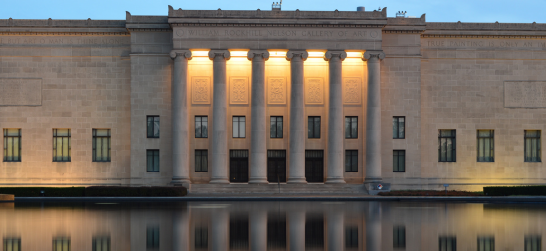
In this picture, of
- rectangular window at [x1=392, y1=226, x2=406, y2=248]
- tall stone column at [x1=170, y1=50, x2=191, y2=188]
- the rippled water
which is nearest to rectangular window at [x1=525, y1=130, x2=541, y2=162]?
the rippled water

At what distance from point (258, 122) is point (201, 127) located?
5.62 metres

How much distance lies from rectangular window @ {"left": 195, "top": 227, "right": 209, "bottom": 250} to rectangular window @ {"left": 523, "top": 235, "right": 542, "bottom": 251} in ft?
32.3

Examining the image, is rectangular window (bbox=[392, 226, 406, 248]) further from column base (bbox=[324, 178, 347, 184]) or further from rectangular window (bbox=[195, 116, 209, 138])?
rectangular window (bbox=[195, 116, 209, 138])

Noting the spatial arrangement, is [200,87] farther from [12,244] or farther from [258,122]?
[12,244]

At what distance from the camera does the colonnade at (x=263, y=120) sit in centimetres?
4844

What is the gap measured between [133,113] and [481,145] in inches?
1269

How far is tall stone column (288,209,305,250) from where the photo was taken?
709 inches

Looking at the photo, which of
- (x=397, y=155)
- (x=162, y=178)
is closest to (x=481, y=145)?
(x=397, y=155)

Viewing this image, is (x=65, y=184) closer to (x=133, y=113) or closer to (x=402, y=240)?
(x=133, y=113)

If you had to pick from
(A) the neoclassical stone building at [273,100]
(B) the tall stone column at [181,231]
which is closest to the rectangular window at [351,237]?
(B) the tall stone column at [181,231]

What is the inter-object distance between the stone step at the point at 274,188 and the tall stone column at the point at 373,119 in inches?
83.0

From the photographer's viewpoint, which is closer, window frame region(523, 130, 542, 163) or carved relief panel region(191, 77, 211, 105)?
carved relief panel region(191, 77, 211, 105)

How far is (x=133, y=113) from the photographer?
50188mm

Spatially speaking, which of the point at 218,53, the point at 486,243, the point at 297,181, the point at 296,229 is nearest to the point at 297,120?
the point at 297,181
